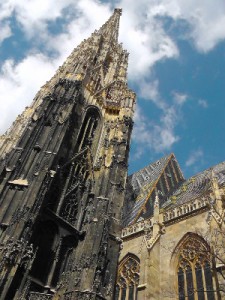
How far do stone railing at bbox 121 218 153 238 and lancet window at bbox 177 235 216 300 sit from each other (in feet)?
7.46

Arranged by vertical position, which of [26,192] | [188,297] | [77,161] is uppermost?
[77,161]

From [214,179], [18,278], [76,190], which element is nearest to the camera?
[18,278]

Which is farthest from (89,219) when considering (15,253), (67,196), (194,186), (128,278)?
(194,186)

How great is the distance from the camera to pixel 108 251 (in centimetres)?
1213

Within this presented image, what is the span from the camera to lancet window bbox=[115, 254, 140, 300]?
15.0 meters

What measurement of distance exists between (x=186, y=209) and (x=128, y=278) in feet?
14.6

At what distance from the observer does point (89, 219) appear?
12750 millimetres

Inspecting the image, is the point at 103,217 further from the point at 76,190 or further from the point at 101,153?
the point at 101,153

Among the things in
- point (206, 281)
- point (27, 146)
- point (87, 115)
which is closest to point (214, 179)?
point (206, 281)

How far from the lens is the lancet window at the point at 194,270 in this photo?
12.7 meters

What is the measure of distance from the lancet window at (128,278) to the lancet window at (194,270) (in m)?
2.31

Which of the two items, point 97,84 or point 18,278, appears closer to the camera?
point 18,278

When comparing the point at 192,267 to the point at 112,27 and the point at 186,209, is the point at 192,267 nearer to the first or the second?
the point at 186,209

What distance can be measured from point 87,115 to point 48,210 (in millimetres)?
7056
